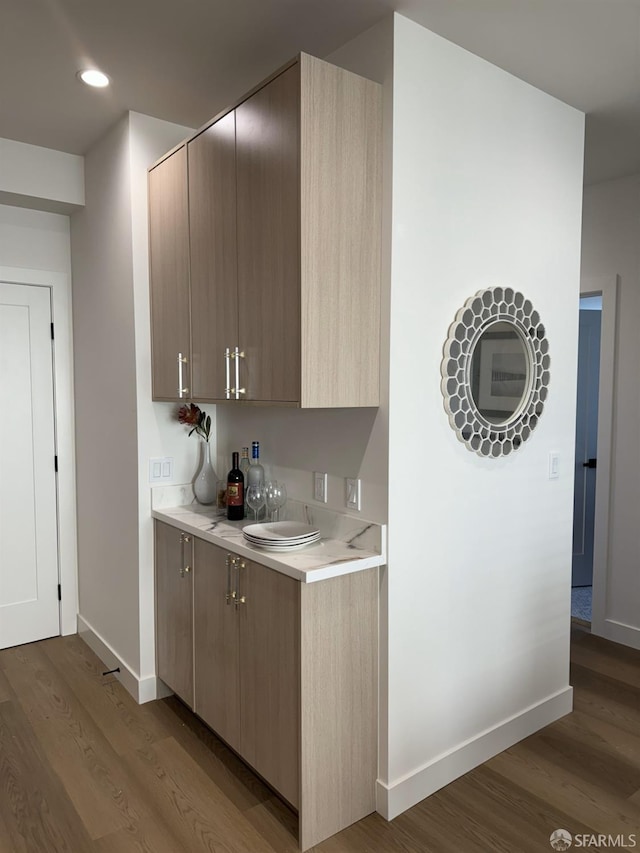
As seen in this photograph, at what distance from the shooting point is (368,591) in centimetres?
213

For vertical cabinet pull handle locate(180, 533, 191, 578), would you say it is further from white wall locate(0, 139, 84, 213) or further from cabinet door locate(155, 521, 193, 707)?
white wall locate(0, 139, 84, 213)

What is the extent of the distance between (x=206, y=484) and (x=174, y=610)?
582 mm

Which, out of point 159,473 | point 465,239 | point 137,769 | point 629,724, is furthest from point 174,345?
point 629,724

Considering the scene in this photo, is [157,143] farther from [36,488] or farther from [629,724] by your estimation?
[629,724]

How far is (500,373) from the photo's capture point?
8.10 feet

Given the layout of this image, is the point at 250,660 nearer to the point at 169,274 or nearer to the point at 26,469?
the point at 169,274

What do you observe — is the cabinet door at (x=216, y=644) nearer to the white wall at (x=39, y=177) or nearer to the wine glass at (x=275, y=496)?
the wine glass at (x=275, y=496)

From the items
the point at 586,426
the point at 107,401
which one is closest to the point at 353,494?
the point at 107,401

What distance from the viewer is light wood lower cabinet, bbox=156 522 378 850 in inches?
78.5

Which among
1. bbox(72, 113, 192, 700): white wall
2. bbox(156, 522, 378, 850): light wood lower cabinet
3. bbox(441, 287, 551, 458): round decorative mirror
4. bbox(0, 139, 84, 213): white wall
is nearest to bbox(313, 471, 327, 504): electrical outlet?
bbox(156, 522, 378, 850): light wood lower cabinet

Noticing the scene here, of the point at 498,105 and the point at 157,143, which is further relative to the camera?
the point at 157,143

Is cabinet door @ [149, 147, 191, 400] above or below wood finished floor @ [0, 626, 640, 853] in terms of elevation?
above

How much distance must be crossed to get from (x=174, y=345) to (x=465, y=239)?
50.8 inches

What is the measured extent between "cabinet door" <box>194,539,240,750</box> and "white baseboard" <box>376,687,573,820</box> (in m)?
0.60
